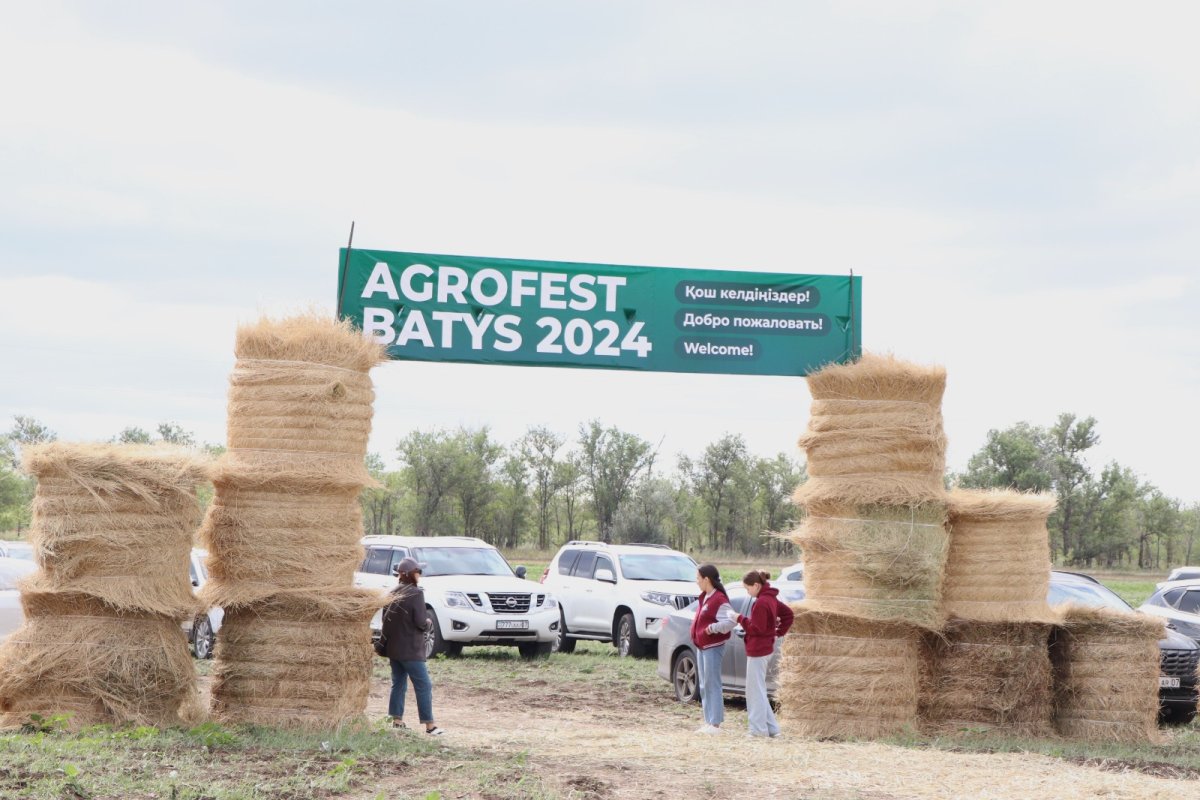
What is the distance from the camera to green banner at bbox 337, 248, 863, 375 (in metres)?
12.7

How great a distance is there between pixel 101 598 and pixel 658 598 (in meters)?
11.4

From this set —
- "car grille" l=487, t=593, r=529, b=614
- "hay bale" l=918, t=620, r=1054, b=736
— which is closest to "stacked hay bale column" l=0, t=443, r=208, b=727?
"hay bale" l=918, t=620, r=1054, b=736

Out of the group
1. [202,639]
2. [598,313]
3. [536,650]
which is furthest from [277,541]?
[536,650]

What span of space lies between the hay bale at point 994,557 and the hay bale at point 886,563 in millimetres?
327

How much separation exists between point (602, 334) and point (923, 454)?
3193mm

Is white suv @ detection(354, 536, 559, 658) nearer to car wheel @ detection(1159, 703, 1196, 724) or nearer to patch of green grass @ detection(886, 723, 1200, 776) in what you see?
car wheel @ detection(1159, 703, 1196, 724)

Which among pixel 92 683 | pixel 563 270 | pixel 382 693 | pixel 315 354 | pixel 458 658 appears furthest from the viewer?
pixel 458 658

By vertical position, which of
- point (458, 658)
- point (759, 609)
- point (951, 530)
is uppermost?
point (951, 530)

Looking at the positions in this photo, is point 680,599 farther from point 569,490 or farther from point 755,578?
point 569,490

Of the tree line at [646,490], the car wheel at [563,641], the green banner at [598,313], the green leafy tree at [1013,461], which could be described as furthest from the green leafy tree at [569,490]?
the green banner at [598,313]

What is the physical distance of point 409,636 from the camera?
11.7 metres

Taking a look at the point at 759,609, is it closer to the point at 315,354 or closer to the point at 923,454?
the point at 923,454

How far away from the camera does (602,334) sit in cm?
1316

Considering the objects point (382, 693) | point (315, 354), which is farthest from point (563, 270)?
point (382, 693)
